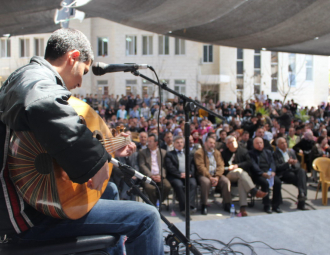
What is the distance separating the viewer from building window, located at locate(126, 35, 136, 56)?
24953mm

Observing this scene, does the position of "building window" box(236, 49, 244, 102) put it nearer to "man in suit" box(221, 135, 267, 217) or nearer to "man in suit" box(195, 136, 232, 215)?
"man in suit" box(221, 135, 267, 217)

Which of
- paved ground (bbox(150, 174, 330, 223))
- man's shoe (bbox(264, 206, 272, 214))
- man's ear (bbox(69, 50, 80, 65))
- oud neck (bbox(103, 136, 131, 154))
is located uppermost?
man's ear (bbox(69, 50, 80, 65))

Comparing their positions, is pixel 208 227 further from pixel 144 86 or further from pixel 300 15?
pixel 144 86

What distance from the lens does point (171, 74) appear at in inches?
963

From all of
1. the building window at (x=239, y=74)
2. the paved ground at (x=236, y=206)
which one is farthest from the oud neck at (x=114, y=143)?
the building window at (x=239, y=74)

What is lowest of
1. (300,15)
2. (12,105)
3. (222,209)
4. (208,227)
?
(222,209)

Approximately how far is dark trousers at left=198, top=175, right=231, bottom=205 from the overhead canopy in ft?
8.78

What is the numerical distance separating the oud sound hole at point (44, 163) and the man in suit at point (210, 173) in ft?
15.2

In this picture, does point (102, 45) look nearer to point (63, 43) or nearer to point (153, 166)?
point (153, 166)

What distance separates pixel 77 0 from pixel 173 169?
3568 mm

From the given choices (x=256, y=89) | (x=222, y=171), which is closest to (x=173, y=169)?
(x=222, y=171)

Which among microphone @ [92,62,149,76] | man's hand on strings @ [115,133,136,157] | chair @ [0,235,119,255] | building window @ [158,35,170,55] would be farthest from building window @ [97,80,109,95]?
chair @ [0,235,119,255]

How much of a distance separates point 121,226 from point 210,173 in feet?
15.2

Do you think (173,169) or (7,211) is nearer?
(7,211)
